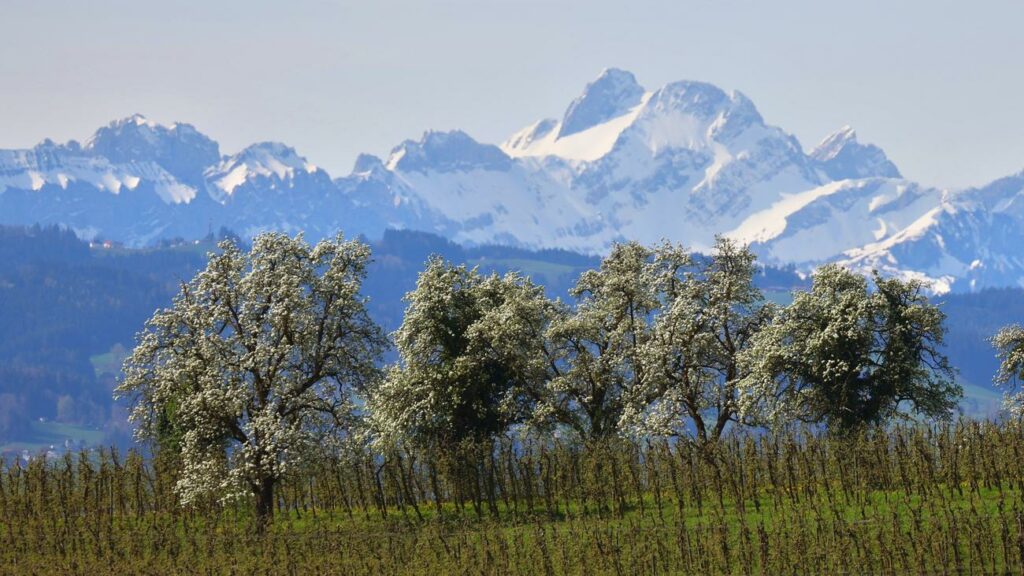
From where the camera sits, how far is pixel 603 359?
293ft

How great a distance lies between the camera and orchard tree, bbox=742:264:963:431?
3295 inches

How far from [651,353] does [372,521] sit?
67.7 feet

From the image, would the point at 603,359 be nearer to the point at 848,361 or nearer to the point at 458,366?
the point at 458,366

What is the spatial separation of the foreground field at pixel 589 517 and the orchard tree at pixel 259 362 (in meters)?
2.51

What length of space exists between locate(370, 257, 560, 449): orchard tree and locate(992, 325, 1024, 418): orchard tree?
93.7ft

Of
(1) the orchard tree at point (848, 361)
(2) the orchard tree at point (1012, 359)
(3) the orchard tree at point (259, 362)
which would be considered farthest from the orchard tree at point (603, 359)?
(2) the orchard tree at point (1012, 359)

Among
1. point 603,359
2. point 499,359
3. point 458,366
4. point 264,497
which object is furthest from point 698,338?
point 264,497

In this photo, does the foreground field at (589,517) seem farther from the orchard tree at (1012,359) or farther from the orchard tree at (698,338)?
the orchard tree at (1012,359)

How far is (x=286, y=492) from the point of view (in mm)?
83375

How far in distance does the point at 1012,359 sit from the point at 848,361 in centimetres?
1389

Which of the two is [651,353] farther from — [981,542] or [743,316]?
[981,542]

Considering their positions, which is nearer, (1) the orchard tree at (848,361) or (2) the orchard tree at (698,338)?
(1) the orchard tree at (848,361)

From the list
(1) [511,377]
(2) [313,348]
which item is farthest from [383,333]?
(1) [511,377]

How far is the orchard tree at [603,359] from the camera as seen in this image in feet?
289
